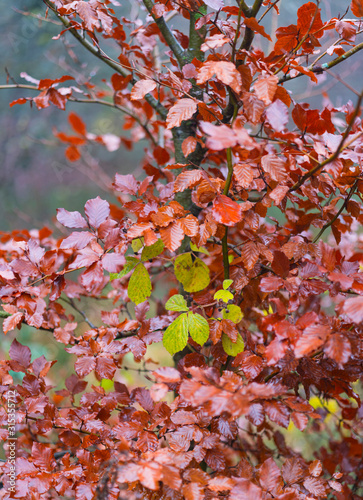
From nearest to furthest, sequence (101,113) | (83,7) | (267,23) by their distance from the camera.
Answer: (83,7), (267,23), (101,113)

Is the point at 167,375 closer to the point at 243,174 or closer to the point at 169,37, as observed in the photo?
the point at 243,174

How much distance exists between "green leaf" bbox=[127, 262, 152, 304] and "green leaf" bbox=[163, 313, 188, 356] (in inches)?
3.3

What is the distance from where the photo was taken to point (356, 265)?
58 centimetres

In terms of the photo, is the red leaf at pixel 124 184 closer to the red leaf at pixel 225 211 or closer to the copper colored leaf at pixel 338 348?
the red leaf at pixel 225 211

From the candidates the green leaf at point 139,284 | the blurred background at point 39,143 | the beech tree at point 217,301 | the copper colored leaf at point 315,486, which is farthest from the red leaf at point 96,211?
the blurred background at point 39,143

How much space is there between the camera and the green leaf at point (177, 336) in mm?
616

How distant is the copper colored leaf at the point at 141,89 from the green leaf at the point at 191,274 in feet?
0.97

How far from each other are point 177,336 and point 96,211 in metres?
0.25

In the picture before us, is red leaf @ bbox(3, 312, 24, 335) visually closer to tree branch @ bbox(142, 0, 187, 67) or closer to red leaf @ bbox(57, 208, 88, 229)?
red leaf @ bbox(57, 208, 88, 229)

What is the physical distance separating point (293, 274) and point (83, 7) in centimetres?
61

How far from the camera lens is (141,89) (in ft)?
2.12

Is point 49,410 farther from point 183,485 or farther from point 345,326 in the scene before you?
point 345,326

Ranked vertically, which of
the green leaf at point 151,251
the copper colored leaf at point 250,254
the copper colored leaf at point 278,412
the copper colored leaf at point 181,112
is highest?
the copper colored leaf at point 181,112

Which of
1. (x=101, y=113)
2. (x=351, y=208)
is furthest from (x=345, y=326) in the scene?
(x=101, y=113)
